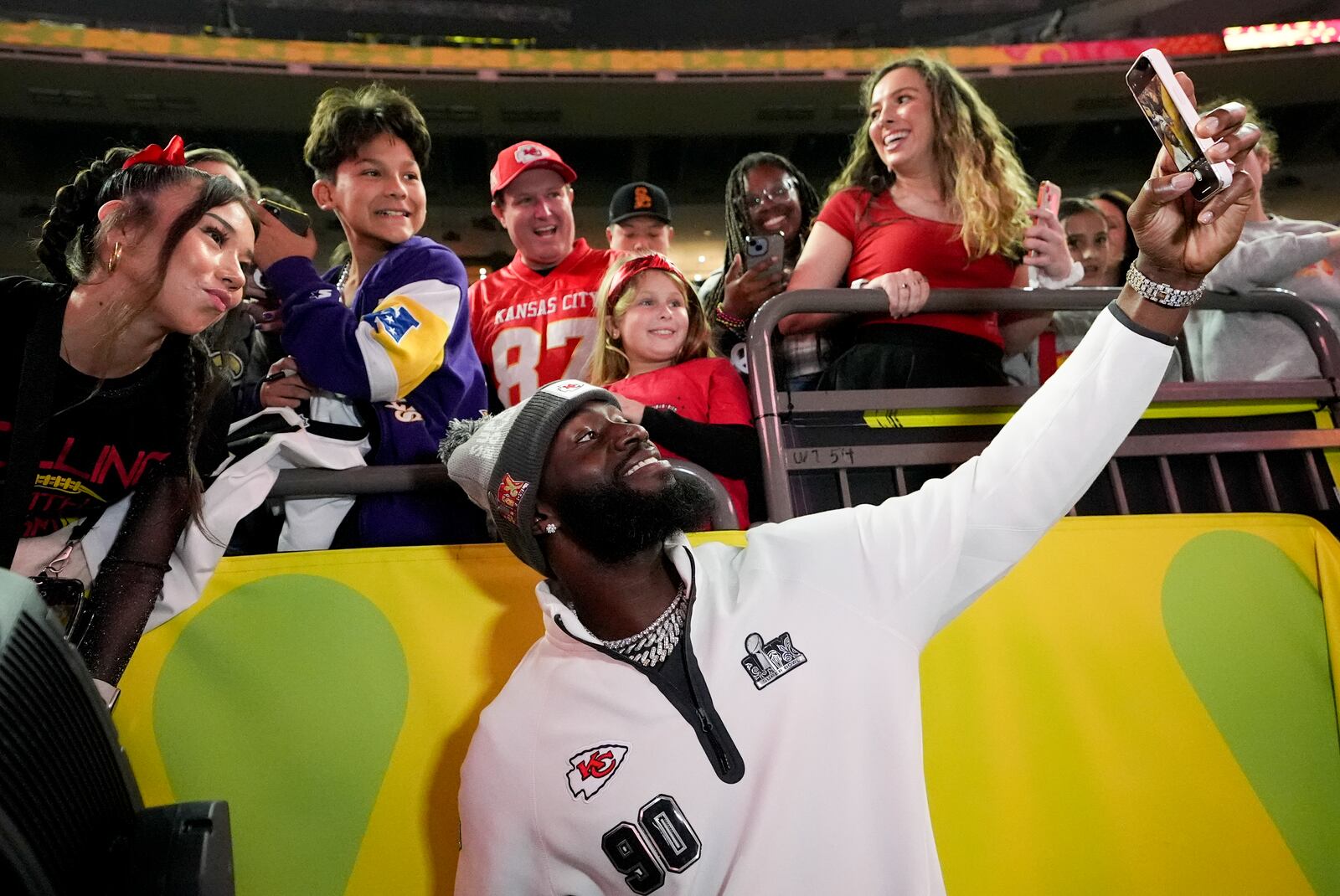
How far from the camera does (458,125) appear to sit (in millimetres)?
13594

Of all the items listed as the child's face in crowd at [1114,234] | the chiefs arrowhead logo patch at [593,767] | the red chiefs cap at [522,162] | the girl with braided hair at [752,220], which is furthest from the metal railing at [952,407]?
the red chiefs cap at [522,162]

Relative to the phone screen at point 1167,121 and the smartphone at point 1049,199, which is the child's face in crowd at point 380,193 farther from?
the phone screen at point 1167,121

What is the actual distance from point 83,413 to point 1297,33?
15.4m

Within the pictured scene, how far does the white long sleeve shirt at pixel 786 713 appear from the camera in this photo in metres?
1.74

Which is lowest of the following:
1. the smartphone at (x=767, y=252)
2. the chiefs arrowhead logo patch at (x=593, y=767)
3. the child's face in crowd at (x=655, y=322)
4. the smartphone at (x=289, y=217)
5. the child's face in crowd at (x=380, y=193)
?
the chiefs arrowhead logo patch at (x=593, y=767)

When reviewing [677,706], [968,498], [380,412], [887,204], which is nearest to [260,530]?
[380,412]

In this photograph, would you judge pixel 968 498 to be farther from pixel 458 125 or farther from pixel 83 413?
pixel 458 125

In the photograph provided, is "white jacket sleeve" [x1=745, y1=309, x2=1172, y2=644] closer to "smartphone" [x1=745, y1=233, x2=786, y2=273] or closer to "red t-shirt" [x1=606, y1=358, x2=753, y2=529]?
"red t-shirt" [x1=606, y1=358, x2=753, y2=529]

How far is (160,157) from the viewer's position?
80.2 inches

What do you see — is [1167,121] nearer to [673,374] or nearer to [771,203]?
[673,374]

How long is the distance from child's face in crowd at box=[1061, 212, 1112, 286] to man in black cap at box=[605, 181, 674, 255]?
1.61m

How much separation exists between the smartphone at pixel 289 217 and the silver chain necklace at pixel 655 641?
1389mm

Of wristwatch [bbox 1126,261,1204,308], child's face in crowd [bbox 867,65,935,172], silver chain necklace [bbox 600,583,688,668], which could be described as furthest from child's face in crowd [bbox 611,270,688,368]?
wristwatch [bbox 1126,261,1204,308]

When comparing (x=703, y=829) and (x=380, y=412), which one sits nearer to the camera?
(x=703, y=829)
